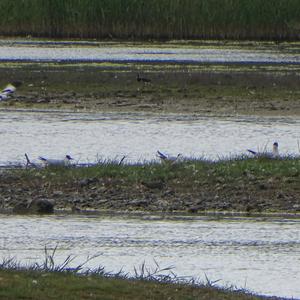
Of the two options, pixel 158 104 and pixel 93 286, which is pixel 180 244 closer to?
pixel 93 286

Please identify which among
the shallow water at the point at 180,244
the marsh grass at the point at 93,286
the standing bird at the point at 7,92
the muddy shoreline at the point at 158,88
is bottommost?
the muddy shoreline at the point at 158,88

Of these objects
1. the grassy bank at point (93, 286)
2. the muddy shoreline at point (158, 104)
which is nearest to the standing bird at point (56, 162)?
the muddy shoreline at point (158, 104)

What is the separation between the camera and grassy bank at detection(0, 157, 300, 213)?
1337 cm

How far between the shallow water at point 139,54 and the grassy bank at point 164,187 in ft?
65.3

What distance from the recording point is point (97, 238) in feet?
37.4

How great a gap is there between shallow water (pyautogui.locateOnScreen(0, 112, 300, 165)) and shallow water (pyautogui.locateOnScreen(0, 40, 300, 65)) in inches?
449

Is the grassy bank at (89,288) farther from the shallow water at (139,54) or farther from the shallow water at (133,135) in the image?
the shallow water at (139,54)

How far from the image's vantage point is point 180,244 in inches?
440

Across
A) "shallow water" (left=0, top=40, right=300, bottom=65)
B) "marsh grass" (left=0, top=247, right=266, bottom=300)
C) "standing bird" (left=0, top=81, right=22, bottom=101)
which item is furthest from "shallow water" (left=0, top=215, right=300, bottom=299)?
"shallow water" (left=0, top=40, right=300, bottom=65)

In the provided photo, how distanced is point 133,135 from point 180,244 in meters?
8.88

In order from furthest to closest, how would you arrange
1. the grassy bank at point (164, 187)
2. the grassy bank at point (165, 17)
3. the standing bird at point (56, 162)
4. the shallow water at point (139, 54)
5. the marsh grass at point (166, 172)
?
the grassy bank at point (165, 17)
the shallow water at point (139, 54)
the standing bird at point (56, 162)
the marsh grass at point (166, 172)
the grassy bank at point (164, 187)

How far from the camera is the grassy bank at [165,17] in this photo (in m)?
39.5

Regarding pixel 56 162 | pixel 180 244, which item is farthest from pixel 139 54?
pixel 180 244

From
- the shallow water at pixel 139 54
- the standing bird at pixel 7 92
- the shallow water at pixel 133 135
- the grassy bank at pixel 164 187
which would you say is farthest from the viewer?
the shallow water at pixel 139 54
